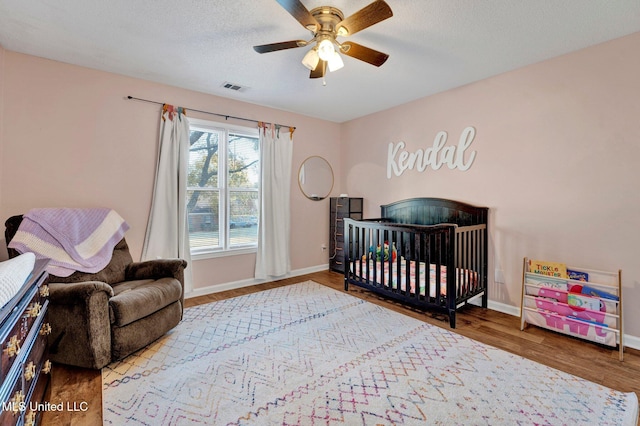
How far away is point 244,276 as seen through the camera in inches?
153

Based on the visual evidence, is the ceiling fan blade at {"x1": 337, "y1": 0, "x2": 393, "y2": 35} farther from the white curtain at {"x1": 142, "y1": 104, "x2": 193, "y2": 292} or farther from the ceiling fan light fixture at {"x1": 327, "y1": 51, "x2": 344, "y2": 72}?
the white curtain at {"x1": 142, "y1": 104, "x2": 193, "y2": 292}

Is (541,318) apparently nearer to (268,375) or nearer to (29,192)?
(268,375)

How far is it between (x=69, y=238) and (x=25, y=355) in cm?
145

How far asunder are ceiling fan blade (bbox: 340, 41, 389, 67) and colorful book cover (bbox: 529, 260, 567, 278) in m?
2.19

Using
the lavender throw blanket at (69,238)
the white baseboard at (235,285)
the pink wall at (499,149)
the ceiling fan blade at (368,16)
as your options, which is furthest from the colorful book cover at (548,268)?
the lavender throw blanket at (69,238)

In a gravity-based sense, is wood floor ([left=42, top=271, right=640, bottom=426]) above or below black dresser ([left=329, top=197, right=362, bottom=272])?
below

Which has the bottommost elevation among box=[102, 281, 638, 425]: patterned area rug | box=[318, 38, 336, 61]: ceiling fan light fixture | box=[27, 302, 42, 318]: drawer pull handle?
box=[102, 281, 638, 425]: patterned area rug

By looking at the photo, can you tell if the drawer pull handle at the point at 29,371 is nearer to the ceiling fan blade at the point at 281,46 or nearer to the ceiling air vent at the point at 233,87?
the ceiling fan blade at the point at 281,46

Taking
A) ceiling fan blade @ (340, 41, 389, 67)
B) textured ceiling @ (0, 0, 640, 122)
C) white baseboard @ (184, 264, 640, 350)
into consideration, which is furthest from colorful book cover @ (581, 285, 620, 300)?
ceiling fan blade @ (340, 41, 389, 67)

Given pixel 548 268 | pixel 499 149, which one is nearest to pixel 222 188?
pixel 499 149

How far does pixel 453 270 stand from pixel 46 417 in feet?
9.29

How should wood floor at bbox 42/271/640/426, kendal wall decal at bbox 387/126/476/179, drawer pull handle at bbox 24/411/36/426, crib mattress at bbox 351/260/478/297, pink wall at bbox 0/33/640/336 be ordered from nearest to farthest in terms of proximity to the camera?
drawer pull handle at bbox 24/411/36/426
wood floor at bbox 42/271/640/426
pink wall at bbox 0/33/640/336
crib mattress at bbox 351/260/478/297
kendal wall decal at bbox 387/126/476/179

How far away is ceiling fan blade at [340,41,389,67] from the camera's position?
6.64ft

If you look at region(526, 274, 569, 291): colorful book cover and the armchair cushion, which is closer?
the armchair cushion
